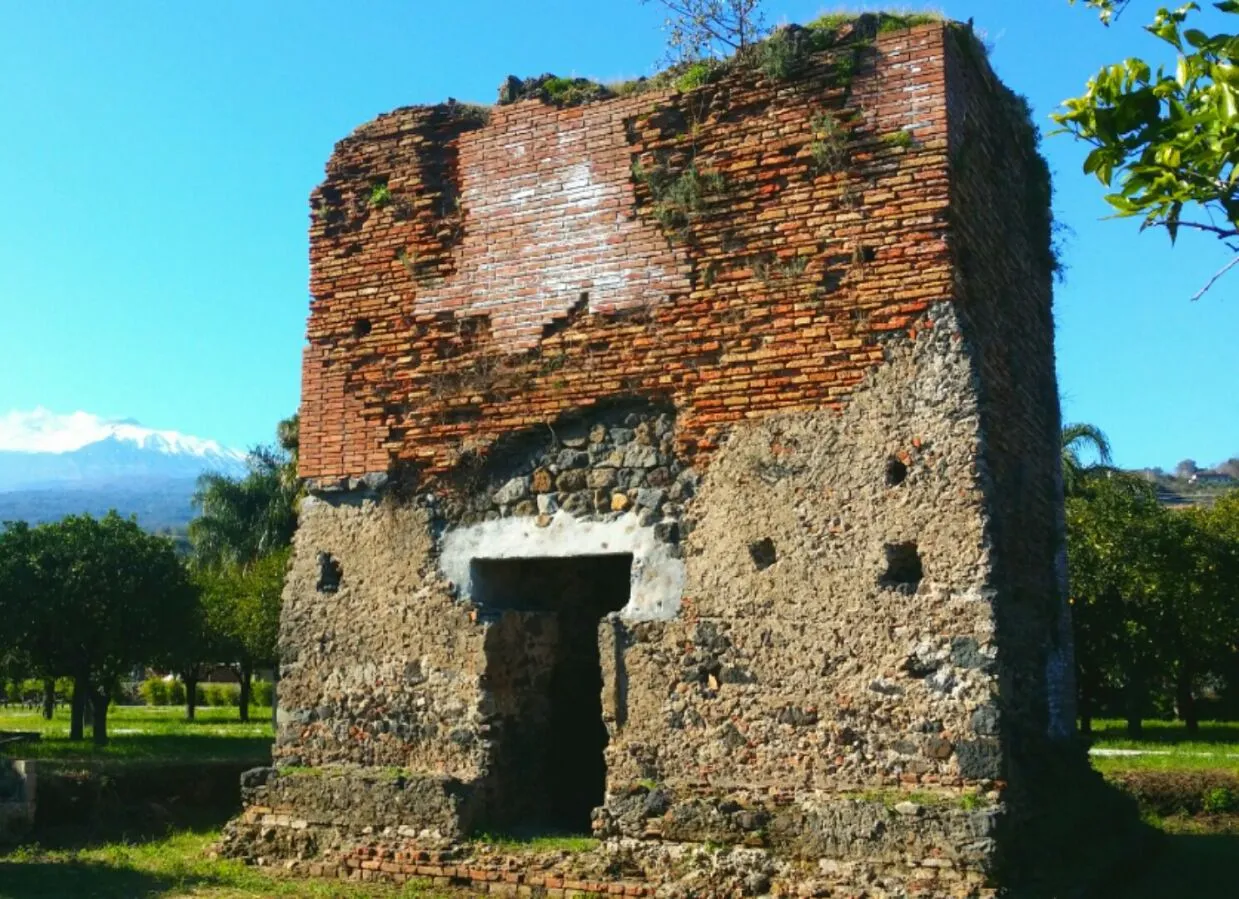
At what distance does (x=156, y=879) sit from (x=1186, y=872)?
766 centimetres

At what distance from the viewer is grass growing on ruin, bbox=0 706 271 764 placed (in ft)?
57.1

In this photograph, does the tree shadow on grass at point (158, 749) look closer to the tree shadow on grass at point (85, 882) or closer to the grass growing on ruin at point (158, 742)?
the grass growing on ruin at point (158, 742)

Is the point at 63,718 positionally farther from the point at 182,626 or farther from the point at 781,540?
the point at 781,540

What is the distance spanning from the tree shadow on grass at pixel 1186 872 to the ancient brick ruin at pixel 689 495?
1.01 meters

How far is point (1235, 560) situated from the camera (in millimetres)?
22906

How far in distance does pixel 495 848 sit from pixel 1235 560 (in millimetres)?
19409

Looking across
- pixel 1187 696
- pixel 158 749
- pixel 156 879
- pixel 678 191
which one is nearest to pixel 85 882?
pixel 156 879

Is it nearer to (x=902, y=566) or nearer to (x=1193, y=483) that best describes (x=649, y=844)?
(x=902, y=566)

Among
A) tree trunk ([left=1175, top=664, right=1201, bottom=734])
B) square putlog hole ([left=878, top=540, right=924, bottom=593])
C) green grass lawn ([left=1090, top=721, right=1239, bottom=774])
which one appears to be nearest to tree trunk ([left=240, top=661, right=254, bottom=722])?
green grass lawn ([left=1090, top=721, right=1239, bottom=774])

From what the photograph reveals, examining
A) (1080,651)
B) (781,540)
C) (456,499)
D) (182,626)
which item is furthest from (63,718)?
(781,540)

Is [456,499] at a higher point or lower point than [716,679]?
higher

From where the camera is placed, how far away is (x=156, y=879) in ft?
28.9

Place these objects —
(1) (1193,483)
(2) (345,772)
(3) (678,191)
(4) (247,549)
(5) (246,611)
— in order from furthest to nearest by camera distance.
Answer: (1) (1193,483)
(4) (247,549)
(5) (246,611)
(2) (345,772)
(3) (678,191)

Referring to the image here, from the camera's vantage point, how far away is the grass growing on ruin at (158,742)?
17.4m
